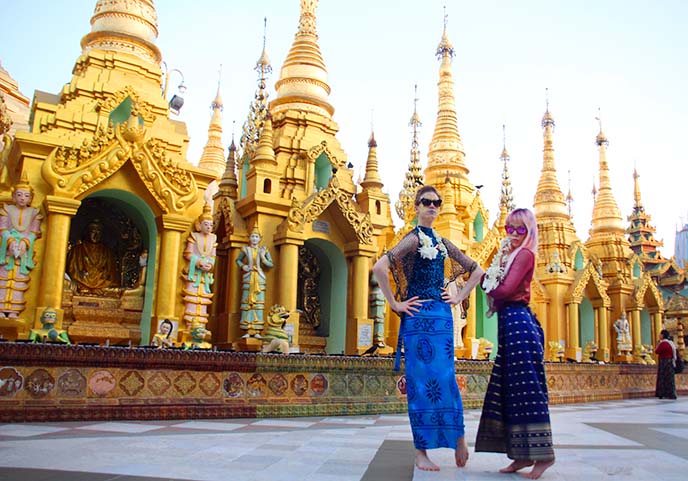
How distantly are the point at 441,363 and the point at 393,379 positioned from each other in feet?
20.5

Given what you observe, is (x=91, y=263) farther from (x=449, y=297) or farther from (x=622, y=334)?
(x=622, y=334)

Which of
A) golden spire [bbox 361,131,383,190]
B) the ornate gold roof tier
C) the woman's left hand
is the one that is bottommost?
the woman's left hand

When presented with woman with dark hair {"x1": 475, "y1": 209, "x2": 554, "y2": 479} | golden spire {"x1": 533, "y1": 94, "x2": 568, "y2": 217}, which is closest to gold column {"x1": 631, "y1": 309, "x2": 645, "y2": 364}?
golden spire {"x1": 533, "y1": 94, "x2": 568, "y2": 217}

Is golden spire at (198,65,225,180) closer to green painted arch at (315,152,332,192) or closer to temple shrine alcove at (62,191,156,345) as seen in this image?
green painted arch at (315,152,332,192)

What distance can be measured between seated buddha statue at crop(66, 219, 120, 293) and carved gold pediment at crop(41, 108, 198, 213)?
165 centimetres

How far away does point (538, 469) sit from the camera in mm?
4469

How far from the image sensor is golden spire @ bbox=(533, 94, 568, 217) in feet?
95.0

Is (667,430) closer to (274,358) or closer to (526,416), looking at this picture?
(526,416)

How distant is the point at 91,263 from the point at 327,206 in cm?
525

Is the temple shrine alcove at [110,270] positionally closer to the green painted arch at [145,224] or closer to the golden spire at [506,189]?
the green painted arch at [145,224]

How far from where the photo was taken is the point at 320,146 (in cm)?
1664

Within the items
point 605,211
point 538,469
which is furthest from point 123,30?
point 605,211

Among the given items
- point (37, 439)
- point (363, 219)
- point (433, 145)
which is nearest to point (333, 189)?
point (363, 219)

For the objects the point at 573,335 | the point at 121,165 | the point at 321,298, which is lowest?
the point at 573,335
